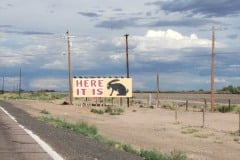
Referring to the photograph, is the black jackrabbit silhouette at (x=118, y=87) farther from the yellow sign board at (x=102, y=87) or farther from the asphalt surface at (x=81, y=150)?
the asphalt surface at (x=81, y=150)

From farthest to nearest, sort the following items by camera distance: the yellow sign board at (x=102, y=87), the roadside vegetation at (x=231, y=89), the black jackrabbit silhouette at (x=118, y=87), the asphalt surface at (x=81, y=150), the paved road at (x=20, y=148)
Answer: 1. the roadside vegetation at (x=231, y=89)
2. the black jackrabbit silhouette at (x=118, y=87)
3. the yellow sign board at (x=102, y=87)
4. the paved road at (x=20, y=148)
5. the asphalt surface at (x=81, y=150)

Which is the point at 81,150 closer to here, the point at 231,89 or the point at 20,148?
the point at 20,148

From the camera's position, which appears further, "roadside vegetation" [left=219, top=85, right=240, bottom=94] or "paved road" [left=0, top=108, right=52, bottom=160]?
"roadside vegetation" [left=219, top=85, right=240, bottom=94]

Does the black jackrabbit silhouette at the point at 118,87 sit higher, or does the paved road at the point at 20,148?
the black jackrabbit silhouette at the point at 118,87

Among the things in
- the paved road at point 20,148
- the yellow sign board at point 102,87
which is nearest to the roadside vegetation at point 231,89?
the yellow sign board at point 102,87

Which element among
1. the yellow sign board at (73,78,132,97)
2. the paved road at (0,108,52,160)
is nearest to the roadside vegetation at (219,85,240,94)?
the yellow sign board at (73,78,132,97)

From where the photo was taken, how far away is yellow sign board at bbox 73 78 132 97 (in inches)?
3076

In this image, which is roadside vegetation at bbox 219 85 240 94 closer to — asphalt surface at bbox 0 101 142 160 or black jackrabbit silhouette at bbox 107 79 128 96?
black jackrabbit silhouette at bbox 107 79 128 96

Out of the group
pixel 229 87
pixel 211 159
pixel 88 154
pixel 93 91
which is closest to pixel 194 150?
pixel 211 159

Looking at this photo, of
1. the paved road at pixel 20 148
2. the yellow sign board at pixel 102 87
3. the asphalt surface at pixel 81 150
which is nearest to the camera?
the asphalt surface at pixel 81 150

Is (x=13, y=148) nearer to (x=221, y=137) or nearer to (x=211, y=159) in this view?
(x=211, y=159)

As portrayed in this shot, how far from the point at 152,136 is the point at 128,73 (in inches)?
1950

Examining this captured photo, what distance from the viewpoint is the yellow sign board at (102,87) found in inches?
3076

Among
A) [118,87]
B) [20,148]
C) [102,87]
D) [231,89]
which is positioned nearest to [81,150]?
[20,148]
